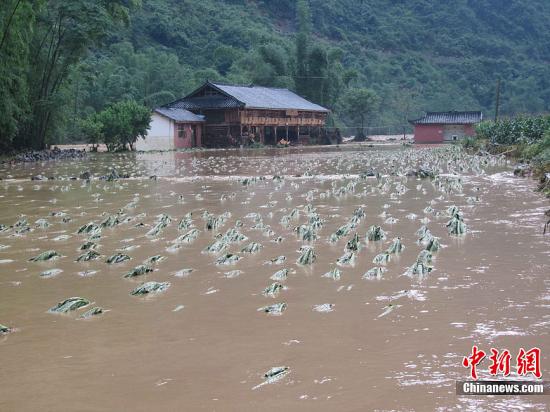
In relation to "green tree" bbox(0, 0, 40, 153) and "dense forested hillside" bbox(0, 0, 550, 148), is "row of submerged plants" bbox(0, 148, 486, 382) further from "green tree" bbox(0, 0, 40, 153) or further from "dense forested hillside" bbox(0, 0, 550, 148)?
"dense forested hillside" bbox(0, 0, 550, 148)

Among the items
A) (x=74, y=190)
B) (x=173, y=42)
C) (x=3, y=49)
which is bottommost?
(x=74, y=190)

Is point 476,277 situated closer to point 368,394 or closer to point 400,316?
point 400,316

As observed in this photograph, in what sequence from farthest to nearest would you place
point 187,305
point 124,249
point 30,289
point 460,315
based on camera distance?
point 124,249
point 30,289
point 187,305
point 460,315

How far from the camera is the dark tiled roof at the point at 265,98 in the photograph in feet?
164

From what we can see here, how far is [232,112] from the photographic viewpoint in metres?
49.3

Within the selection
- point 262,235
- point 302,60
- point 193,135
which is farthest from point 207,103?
point 262,235

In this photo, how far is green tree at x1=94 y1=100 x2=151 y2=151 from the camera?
40594 mm

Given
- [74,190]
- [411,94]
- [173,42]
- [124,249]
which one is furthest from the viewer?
[411,94]

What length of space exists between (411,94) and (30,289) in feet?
277

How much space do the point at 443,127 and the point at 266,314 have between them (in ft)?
185

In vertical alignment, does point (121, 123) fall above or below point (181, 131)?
above

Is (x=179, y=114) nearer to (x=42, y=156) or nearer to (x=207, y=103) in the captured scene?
(x=207, y=103)

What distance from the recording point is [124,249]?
9.15 metres

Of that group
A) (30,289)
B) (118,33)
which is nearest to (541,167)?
(30,289)
